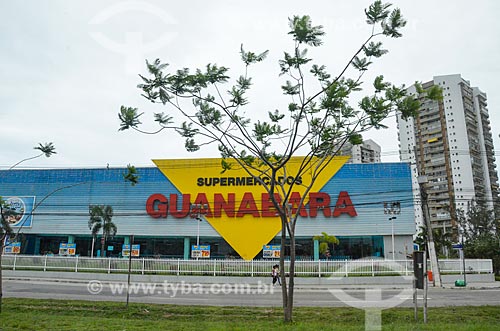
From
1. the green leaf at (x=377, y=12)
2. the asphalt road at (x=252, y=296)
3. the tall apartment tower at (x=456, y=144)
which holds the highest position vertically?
the tall apartment tower at (x=456, y=144)

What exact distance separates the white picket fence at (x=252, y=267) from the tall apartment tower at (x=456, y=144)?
42.6 metres

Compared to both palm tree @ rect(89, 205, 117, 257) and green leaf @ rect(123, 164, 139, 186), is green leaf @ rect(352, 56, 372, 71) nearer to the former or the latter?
green leaf @ rect(123, 164, 139, 186)

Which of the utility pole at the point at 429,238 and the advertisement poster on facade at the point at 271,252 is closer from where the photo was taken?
the utility pole at the point at 429,238

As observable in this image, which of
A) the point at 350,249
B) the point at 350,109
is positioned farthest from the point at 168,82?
the point at 350,249

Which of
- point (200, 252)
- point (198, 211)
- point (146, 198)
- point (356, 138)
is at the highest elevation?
point (146, 198)

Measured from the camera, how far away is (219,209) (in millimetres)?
31438

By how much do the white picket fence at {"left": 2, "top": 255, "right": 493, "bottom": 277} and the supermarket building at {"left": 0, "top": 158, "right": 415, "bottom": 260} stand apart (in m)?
5.83

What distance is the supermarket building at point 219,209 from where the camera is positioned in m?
30.4

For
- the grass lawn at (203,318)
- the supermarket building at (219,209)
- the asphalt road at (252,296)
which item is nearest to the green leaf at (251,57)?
the grass lawn at (203,318)

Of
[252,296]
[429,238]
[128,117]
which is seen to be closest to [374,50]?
[128,117]

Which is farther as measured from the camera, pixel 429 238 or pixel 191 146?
pixel 429 238

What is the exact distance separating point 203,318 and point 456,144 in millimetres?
67628

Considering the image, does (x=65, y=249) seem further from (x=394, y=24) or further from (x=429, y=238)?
(x=394, y=24)

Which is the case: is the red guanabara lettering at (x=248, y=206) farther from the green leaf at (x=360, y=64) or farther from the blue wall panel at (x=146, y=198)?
the green leaf at (x=360, y=64)
